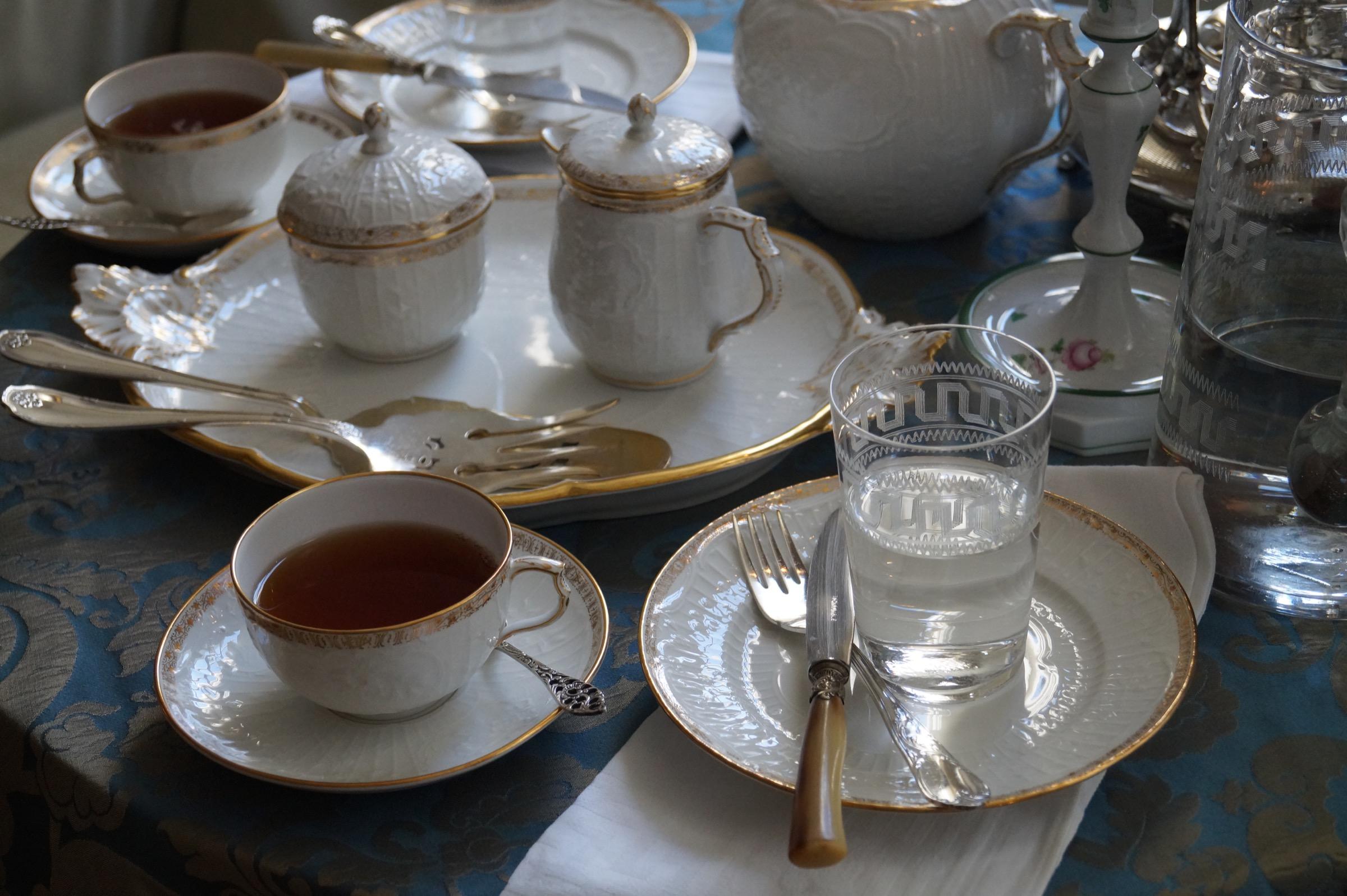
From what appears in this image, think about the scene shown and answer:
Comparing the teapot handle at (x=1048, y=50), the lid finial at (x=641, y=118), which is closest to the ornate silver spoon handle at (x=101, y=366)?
the lid finial at (x=641, y=118)

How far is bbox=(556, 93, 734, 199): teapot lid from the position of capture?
666mm

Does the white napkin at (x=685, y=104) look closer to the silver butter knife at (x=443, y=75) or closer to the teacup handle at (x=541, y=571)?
the silver butter knife at (x=443, y=75)

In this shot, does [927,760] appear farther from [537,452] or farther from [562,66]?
[562,66]

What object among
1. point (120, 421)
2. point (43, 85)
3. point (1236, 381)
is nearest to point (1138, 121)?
point (1236, 381)

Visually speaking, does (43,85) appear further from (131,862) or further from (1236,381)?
(1236,381)

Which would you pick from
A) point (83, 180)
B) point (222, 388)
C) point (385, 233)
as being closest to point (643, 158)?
point (385, 233)

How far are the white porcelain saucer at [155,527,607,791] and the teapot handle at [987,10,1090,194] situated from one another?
418 mm

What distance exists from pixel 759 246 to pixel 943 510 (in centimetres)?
27

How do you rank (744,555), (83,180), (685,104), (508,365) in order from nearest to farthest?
(744,555) < (508,365) < (83,180) < (685,104)

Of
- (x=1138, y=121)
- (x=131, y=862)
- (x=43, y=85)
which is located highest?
(x=1138, y=121)

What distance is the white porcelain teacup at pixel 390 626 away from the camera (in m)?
0.46

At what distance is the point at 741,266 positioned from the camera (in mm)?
718

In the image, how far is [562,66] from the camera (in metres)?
1.12

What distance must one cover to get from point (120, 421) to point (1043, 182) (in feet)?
2.21
